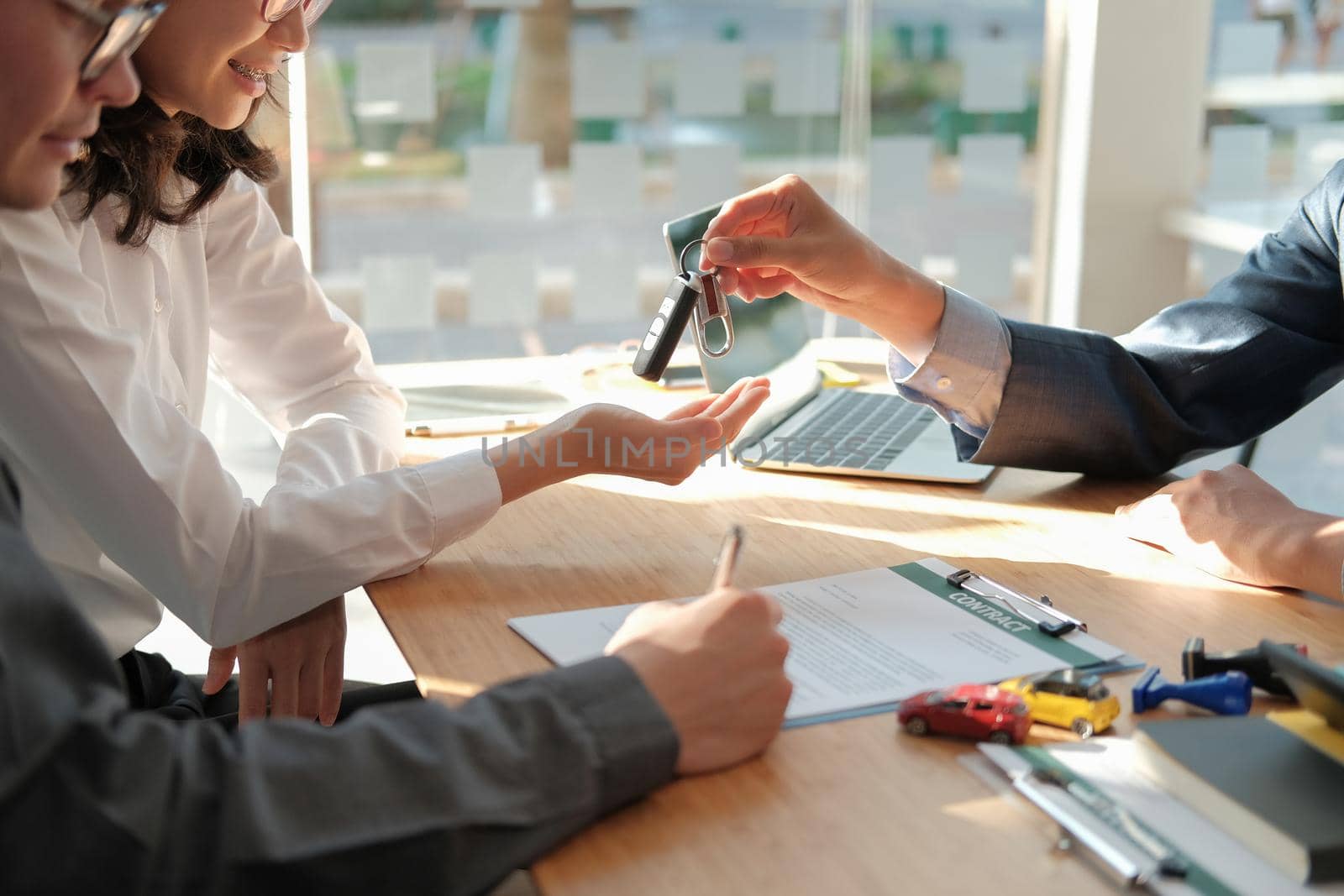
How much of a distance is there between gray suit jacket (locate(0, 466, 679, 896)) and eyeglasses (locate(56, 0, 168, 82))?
0.86 feet

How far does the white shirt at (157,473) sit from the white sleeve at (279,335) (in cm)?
5

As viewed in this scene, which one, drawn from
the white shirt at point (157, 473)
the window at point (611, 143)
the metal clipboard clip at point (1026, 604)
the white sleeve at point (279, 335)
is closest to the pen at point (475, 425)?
the white sleeve at point (279, 335)

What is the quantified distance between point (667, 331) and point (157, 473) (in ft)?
1.64

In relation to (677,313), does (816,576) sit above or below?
below

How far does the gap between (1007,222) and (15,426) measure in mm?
2790

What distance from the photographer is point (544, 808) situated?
0.70m

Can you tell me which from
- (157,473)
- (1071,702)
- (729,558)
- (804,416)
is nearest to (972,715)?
(1071,702)

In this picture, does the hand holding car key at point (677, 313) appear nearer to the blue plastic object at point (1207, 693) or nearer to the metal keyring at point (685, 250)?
the metal keyring at point (685, 250)

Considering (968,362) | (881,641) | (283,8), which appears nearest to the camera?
(881,641)

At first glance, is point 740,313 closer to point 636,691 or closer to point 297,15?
point 297,15

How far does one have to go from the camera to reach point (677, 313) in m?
1.27

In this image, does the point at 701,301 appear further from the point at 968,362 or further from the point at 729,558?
the point at 729,558

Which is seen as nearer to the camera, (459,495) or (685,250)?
(459,495)

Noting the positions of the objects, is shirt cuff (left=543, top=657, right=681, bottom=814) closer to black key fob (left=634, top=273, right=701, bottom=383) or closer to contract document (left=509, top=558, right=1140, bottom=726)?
contract document (left=509, top=558, right=1140, bottom=726)
